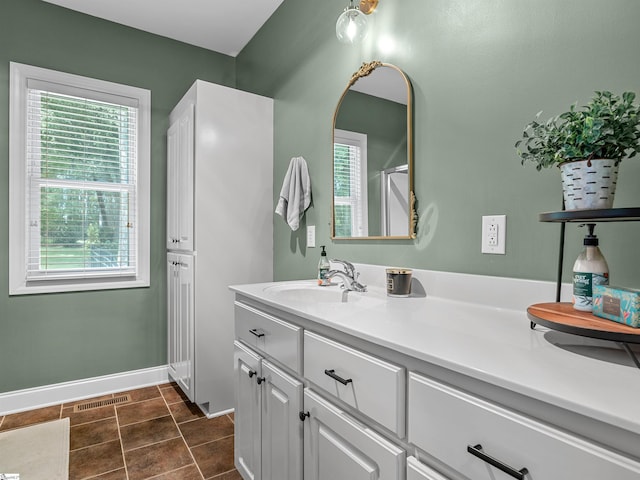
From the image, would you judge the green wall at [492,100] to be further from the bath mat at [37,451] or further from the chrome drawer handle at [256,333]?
the bath mat at [37,451]

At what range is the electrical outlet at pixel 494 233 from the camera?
117 cm

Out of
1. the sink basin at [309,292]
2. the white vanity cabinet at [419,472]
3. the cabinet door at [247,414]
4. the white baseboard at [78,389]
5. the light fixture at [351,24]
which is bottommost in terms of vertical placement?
the white baseboard at [78,389]

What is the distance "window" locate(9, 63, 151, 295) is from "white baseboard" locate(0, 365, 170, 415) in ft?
2.19

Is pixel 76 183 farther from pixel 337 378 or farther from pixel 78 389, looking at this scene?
pixel 337 378

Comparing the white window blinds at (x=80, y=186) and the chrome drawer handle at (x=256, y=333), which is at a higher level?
the white window blinds at (x=80, y=186)

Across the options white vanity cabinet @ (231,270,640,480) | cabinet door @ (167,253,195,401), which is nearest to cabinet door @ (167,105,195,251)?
cabinet door @ (167,253,195,401)

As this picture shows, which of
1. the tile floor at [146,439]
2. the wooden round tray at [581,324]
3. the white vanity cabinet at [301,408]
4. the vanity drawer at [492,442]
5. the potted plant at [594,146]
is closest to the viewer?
the vanity drawer at [492,442]

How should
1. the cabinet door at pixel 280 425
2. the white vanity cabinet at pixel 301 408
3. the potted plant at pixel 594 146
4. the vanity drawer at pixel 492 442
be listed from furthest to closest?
the cabinet door at pixel 280 425 → the white vanity cabinet at pixel 301 408 → the potted plant at pixel 594 146 → the vanity drawer at pixel 492 442

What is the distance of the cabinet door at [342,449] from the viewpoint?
828mm

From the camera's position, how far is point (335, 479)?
99 cm

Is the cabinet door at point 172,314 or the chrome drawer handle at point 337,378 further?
the cabinet door at point 172,314

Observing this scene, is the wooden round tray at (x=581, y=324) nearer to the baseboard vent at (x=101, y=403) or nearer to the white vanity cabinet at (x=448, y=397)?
the white vanity cabinet at (x=448, y=397)

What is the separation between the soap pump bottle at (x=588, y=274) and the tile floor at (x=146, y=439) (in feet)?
5.35

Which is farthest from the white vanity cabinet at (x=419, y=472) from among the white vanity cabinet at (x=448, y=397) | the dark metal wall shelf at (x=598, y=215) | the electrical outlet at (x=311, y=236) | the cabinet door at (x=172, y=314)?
the cabinet door at (x=172, y=314)
